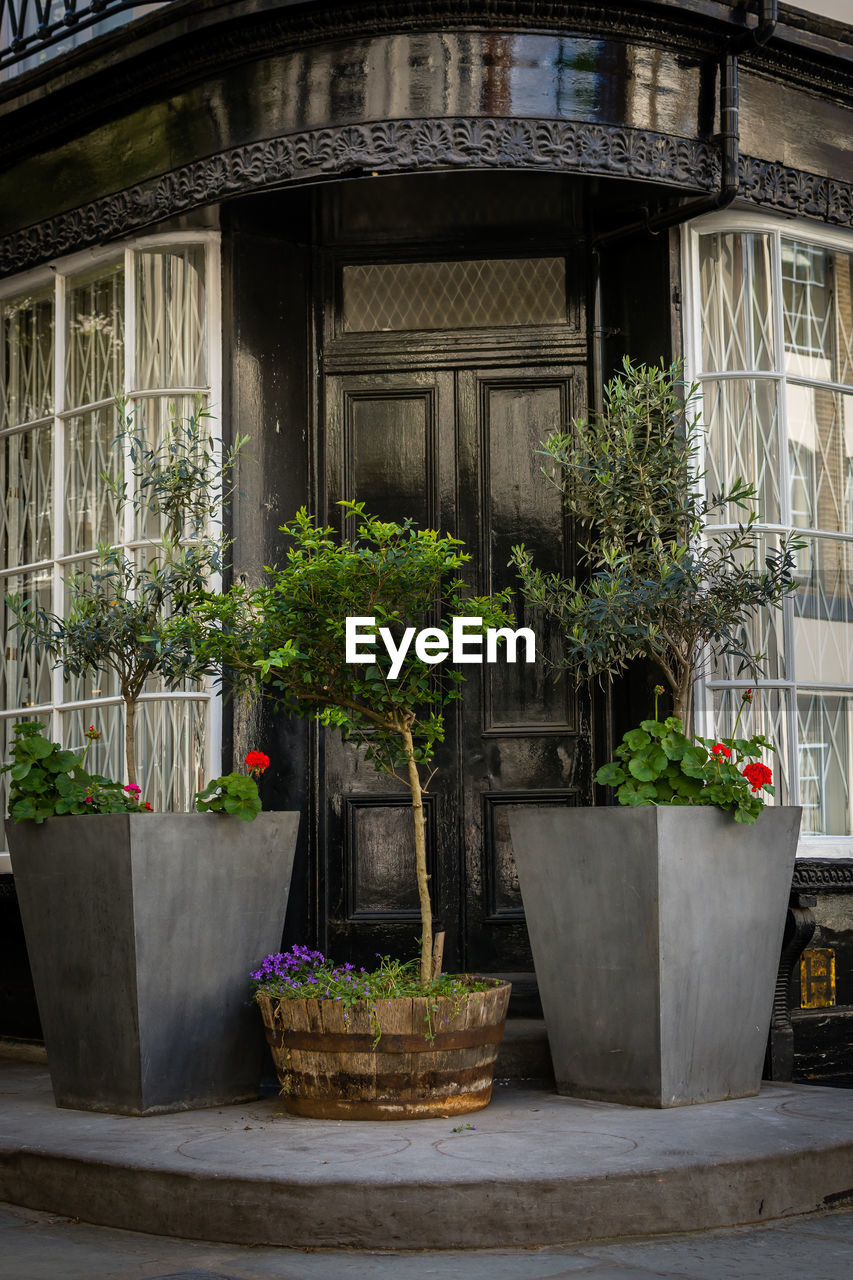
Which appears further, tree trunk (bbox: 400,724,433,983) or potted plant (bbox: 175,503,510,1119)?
tree trunk (bbox: 400,724,433,983)

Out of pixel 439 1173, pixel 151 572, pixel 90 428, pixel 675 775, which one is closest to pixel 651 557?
pixel 675 775

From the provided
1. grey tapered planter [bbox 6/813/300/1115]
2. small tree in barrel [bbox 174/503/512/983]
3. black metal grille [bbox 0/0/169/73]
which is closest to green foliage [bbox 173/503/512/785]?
small tree in barrel [bbox 174/503/512/983]

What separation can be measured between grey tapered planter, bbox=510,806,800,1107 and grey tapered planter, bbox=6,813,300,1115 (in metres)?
1.04

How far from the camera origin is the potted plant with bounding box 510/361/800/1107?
5.12m

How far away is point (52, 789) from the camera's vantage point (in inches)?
217

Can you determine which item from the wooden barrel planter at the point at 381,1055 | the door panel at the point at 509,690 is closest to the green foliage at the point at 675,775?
the wooden barrel planter at the point at 381,1055

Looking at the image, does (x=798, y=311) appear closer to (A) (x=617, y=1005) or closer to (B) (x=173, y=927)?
(A) (x=617, y=1005)

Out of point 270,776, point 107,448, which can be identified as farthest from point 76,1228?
point 107,448

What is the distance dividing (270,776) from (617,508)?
74.6 inches

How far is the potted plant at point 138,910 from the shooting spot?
5.17 m

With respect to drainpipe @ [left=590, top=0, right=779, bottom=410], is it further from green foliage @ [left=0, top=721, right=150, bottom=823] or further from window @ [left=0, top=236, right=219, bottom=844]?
green foliage @ [left=0, top=721, right=150, bottom=823]

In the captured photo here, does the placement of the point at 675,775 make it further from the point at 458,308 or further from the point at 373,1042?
the point at 458,308

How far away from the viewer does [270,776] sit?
21.2ft

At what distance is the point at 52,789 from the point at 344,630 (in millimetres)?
1232
